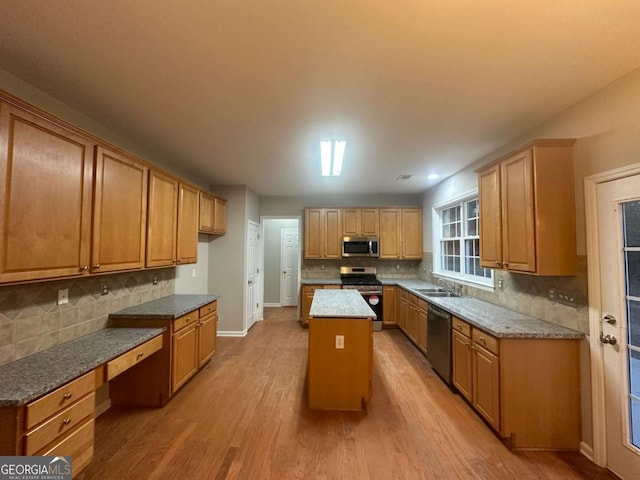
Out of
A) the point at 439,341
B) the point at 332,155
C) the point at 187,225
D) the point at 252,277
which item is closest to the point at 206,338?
the point at 187,225

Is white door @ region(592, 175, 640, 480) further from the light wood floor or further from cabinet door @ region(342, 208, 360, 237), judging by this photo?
cabinet door @ region(342, 208, 360, 237)

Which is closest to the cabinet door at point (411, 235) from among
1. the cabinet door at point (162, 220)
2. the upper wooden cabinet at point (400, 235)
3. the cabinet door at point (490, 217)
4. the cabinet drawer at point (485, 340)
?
the upper wooden cabinet at point (400, 235)

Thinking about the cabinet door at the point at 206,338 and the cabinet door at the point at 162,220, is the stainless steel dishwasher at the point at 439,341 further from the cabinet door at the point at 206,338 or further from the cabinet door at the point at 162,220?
the cabinet door at the point at 162,220

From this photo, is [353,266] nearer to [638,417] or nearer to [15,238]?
[638,417]

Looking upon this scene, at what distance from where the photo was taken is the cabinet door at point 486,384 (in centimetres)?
222

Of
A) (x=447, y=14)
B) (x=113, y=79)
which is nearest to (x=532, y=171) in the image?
(x=447, y=14)

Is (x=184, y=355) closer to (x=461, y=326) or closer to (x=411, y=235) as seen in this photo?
(x=461, y=326)

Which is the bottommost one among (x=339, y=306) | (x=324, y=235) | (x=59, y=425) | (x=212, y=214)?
(x=59, y=425)

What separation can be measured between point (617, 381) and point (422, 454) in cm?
145

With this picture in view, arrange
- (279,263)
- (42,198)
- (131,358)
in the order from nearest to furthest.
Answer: (42,198) < (131,358) < (279,263)

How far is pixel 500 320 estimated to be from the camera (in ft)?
8.25

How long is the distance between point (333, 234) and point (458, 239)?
233cm

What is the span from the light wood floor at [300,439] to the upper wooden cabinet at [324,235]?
109 inches

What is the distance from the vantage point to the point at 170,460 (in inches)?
79.0
